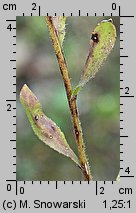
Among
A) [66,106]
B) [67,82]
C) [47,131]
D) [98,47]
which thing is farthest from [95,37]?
[66,106]

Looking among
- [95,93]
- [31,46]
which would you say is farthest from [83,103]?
[31,46]

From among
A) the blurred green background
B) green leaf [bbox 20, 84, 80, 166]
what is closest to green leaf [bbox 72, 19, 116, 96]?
green leaf [bbox 20, 84, 80, 166]

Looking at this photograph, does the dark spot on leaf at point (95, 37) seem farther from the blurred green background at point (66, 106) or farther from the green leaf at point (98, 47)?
the blurred green background at point (66, 106)

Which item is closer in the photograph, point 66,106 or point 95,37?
point 95,37

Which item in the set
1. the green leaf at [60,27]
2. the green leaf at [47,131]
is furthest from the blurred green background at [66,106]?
the green leaf at [60,27]

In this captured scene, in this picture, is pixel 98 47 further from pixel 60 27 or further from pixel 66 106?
pixel 66 106

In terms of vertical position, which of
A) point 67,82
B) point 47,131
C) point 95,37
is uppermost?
point 95,37

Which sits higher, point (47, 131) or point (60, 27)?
point (60, 27)
